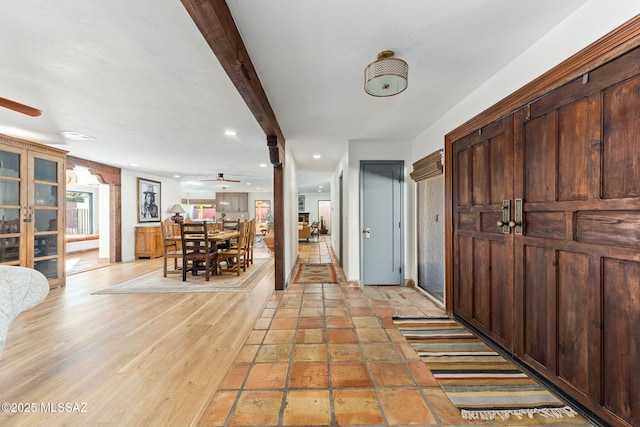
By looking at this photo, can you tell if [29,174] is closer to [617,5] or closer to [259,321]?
[259,321]

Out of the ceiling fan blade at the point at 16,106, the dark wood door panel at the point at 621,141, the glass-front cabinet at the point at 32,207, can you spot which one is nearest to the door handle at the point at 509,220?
the dark wood door panel at the point at 621,141

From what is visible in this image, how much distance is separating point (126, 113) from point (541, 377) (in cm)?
451

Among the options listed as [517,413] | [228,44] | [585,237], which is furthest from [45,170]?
[585,237]

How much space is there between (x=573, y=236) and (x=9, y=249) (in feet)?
20.2

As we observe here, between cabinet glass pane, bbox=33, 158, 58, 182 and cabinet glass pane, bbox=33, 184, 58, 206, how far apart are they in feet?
0.37

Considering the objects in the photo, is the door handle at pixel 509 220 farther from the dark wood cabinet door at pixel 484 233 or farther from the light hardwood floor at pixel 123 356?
the light hardwood floor at pixel 123 356

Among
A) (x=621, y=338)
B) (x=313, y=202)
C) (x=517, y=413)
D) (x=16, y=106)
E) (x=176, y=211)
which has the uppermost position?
(x=16, y=106)

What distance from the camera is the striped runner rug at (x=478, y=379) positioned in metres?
1.56

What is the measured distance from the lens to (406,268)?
165 inches

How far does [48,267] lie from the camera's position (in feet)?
Result: 13.6

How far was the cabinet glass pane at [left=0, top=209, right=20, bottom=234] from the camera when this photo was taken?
3600mm

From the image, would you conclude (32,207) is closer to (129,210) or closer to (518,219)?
(129,210)

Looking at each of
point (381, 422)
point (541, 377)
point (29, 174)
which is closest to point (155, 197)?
point (29, 174)

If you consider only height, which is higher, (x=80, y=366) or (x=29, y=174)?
(x=29, y=174)
